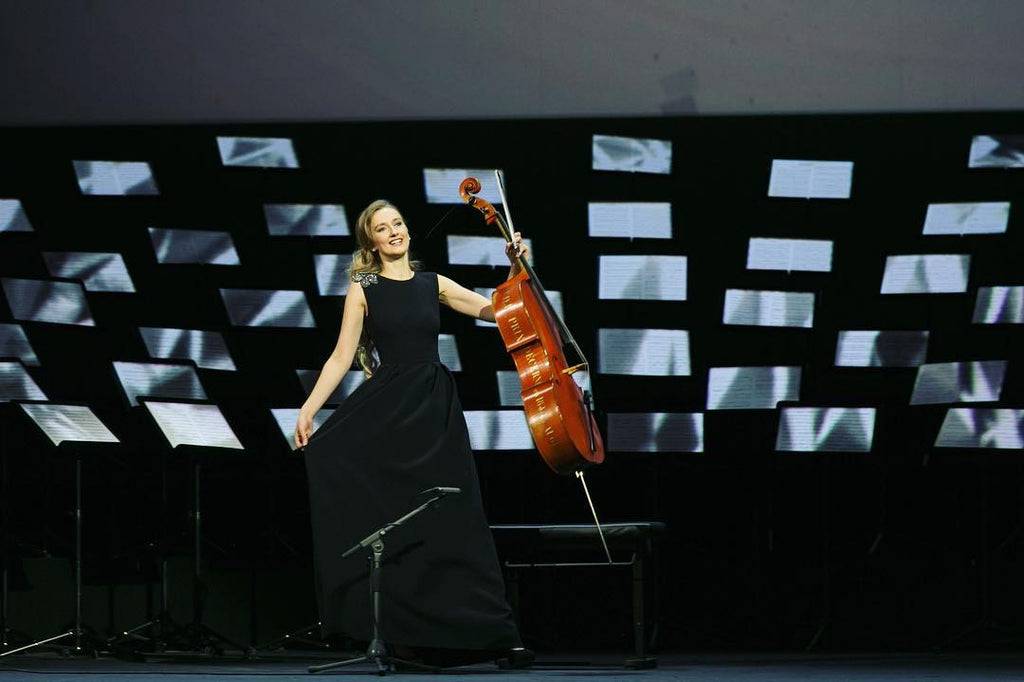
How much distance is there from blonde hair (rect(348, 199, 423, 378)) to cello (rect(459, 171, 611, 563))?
0.26 metres

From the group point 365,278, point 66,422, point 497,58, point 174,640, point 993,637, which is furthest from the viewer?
point 497,58

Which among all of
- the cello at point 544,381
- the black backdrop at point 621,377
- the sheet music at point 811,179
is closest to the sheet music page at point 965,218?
the black backdrop at point 621,377

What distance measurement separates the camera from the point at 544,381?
3.35 metres

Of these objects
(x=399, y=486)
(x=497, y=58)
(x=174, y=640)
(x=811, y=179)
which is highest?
(x=497, y=58)

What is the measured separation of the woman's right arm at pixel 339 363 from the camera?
3.38 metres

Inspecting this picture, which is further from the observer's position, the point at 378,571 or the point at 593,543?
the point at 593,543

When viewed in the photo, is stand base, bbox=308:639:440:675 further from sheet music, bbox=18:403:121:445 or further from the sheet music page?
the sheet music page

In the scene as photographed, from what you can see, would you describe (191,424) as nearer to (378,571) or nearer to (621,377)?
(378,571)

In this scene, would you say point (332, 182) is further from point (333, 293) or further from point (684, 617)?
point (684, 617)

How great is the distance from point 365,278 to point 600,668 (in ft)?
5.15

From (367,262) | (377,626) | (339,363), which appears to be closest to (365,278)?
(367,262)

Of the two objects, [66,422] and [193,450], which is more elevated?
[66,422]

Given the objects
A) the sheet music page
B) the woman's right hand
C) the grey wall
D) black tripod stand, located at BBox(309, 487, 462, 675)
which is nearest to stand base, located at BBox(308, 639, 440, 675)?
black tripod stand, located at BBox(309, 487, 462, 675)

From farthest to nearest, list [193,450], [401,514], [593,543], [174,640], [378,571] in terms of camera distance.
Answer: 1. [174,640]
2. [193,450]
3. [593,543]
4. [401,514]
5. [378,571]
